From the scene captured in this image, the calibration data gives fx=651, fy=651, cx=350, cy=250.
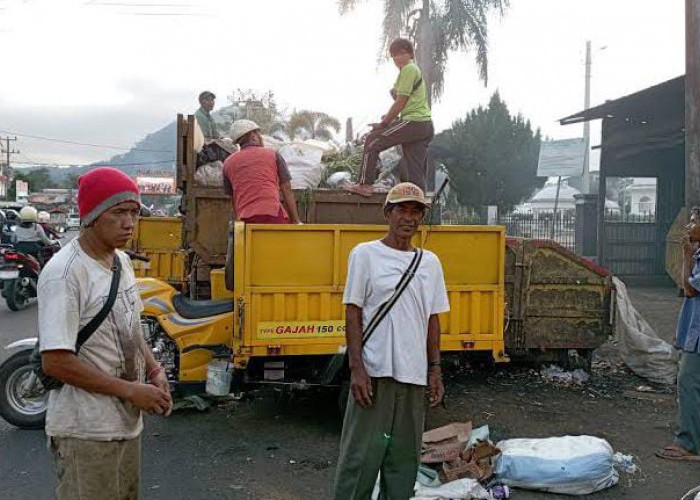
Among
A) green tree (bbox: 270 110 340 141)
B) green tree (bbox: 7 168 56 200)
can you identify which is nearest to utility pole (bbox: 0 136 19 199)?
green tree (bbox: 7 168 56 200)

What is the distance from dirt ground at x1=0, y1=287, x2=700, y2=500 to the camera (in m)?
4.17

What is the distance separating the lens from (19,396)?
5.22 metres

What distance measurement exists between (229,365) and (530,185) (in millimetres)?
35590

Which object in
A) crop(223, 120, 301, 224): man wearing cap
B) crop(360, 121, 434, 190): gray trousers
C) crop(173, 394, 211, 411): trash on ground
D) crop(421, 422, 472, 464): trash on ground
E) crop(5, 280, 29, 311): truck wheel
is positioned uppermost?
crop(360, 121, 434, 190): gray trousers

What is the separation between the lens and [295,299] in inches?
→ 192

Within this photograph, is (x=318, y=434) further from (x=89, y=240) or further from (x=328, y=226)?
(x=89, y=240)

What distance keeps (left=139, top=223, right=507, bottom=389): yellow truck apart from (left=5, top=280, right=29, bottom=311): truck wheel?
637 centimetres

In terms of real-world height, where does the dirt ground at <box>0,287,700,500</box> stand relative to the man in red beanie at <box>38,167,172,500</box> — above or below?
below

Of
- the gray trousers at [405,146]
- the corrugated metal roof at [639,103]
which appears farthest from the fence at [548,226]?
the gray trousers at [405,146]

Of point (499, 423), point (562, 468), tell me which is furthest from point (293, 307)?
point (562, 468)

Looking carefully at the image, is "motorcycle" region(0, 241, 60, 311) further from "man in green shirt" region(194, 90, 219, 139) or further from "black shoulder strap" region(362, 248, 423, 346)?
"black shoulder strap" region(362, 248, 423, 346)

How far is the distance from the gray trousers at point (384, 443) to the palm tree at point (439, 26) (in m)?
18.5

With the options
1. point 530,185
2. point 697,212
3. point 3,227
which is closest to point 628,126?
point 697,212

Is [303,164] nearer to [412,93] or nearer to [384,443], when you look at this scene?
[412,93]
